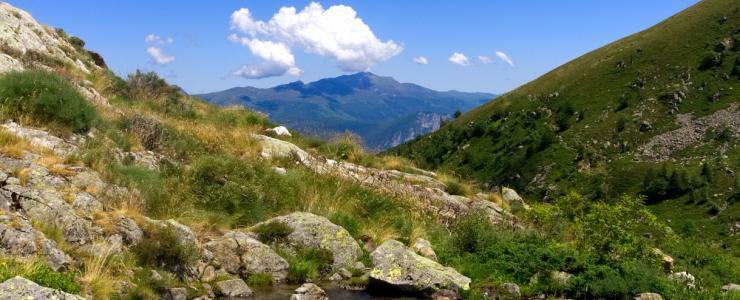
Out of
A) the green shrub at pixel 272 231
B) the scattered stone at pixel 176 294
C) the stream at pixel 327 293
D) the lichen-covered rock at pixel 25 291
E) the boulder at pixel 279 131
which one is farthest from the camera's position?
the boulder at pixel 279 131

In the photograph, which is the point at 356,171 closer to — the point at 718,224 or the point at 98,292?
the point at 98,292

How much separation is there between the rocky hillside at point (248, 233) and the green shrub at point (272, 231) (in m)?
0.02

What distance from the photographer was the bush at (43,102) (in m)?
12.6

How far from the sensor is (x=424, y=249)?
460 inches

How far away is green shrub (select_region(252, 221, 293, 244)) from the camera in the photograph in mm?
10945

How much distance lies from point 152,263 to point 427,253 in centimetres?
551

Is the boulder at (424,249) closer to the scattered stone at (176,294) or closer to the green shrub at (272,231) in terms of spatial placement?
the green shrub at (272,231)

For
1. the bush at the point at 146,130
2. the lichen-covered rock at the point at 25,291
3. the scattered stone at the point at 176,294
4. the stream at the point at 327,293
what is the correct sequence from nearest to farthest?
the lichen-covered rock at the point at 25,291, the scattered stone at the point at 176,294, the stream at the point at 327,293, the bush at the point at 146,130

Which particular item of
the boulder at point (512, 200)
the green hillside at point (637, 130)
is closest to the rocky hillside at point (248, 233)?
the boulder at point (512, 200)

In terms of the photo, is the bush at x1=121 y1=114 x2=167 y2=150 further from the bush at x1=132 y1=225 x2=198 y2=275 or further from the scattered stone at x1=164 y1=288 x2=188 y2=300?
the scattered stone at x1=164 y1=288 x2=188 y2=300

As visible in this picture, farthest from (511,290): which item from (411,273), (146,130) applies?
(146,130)

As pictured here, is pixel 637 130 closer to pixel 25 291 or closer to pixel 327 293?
pixel 327 293

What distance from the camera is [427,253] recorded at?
37.9 feet

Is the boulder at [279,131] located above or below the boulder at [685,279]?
above
